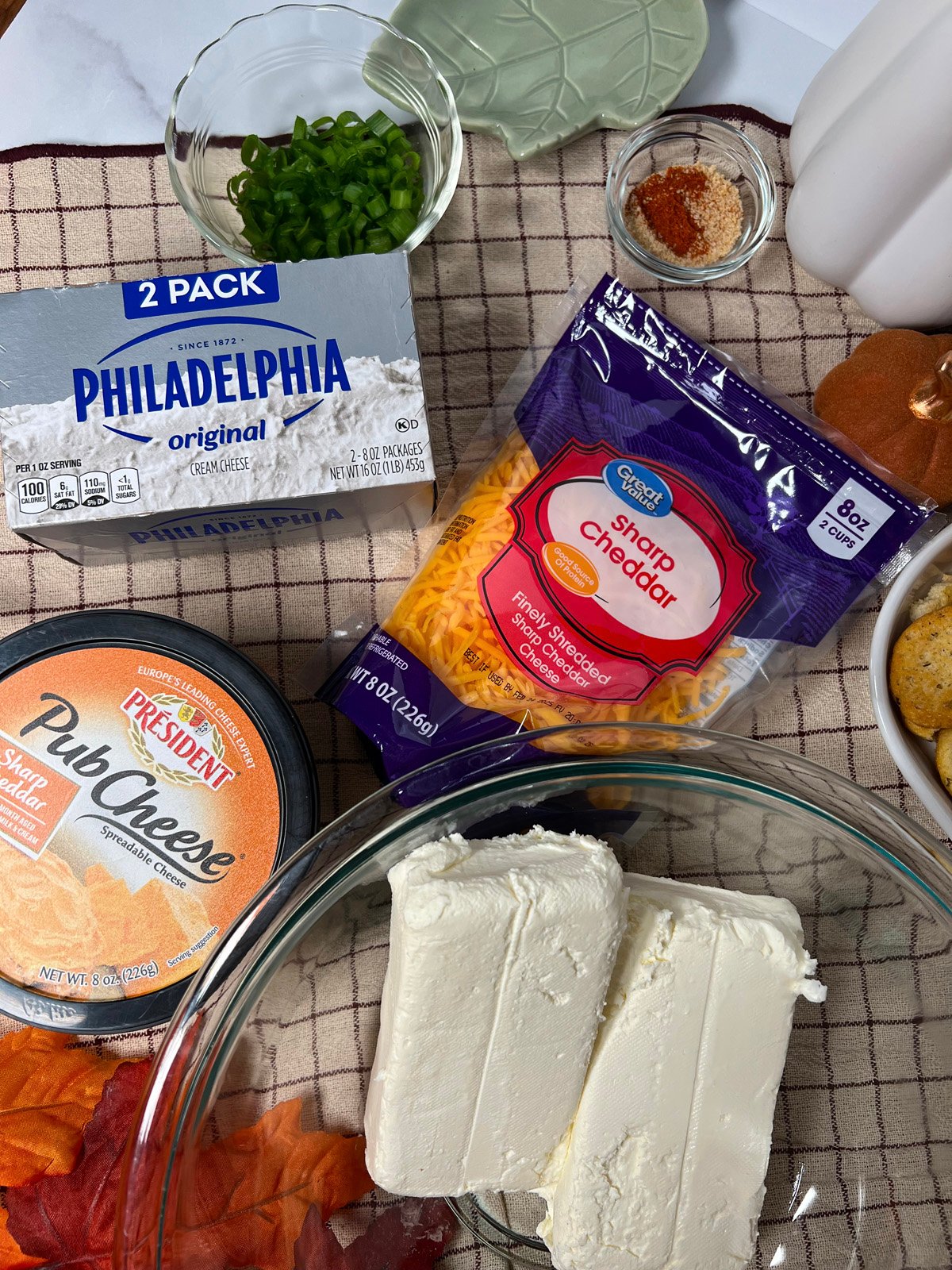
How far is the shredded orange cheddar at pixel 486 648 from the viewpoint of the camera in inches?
35.1

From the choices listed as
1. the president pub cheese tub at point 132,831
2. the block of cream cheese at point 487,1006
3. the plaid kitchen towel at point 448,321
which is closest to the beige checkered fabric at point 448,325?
the plaid kitchen towel at point 448,321

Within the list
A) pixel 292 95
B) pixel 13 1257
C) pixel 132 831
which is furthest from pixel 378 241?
pixel 13 1257

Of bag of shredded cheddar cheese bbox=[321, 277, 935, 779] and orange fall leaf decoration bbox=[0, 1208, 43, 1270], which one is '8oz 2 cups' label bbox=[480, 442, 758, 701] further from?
orange fall leaf decoration bbox=[0, 1208, 43, 1270]

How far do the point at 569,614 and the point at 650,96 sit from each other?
522mm

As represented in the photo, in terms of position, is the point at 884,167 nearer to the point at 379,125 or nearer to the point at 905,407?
the point at 905,407

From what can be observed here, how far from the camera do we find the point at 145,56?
3.24 ft

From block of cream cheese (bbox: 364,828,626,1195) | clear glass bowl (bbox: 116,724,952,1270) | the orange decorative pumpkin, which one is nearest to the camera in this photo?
block of cream cheese (bbox: 364,828,626,1195)

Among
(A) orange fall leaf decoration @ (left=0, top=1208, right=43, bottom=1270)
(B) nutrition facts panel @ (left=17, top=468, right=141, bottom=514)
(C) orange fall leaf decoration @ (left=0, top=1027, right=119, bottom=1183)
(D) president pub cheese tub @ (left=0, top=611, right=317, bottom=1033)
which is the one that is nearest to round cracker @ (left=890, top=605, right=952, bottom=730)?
(D) president pub cheese tub @ (left=0, top=611, right=317, bottom=1033)

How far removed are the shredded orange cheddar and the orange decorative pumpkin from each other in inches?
8.7

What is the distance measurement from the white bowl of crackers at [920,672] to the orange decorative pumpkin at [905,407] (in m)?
0.07

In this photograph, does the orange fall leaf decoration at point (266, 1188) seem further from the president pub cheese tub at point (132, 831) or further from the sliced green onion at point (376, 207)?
the sliced green onion at point (376, 207)

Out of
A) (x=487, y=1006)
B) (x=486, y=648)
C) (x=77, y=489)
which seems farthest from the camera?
(x=486, y=648)

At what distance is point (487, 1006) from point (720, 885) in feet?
0.83

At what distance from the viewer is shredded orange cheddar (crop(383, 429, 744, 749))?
35.1 inches
